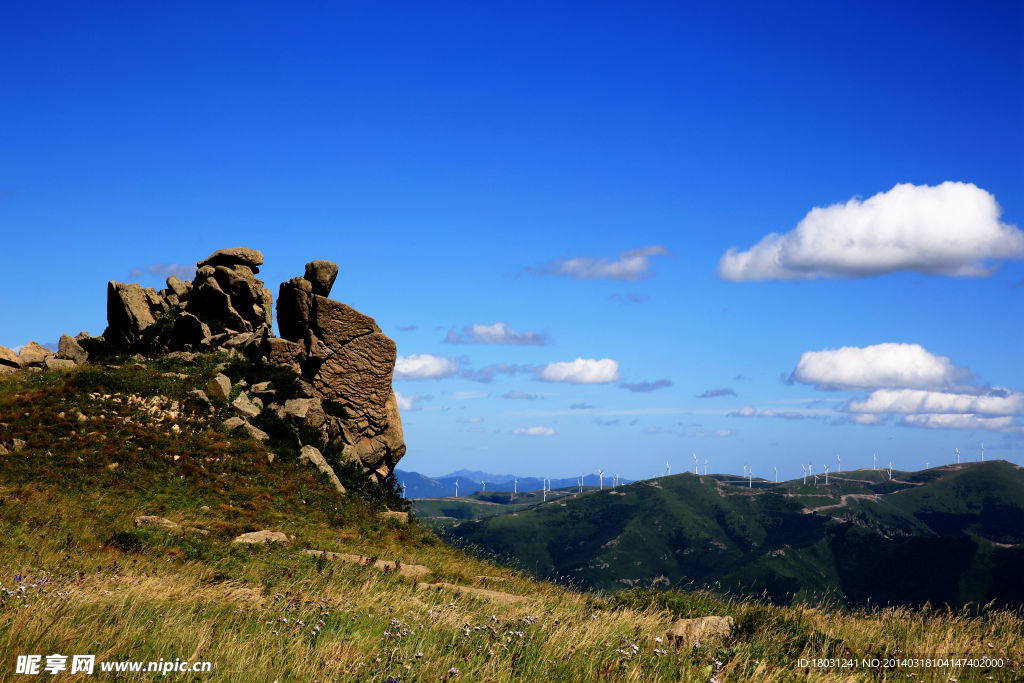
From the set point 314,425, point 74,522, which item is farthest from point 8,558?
→ point 314,425

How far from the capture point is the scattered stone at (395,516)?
32.3 metres

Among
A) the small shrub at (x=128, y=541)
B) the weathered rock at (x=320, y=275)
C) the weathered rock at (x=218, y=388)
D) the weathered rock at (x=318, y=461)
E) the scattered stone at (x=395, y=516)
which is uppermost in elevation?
the weathered rock at (x=320, y=275)

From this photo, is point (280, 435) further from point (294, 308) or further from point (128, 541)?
point (128, 541)

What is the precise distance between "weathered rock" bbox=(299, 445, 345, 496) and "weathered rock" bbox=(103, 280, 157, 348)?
63.6ft

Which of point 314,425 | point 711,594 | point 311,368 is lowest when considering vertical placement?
point 711,594

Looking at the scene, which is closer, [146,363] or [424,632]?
[424,632]

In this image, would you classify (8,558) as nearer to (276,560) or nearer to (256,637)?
(276,560)

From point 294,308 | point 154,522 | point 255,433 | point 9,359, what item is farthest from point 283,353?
point 9,359

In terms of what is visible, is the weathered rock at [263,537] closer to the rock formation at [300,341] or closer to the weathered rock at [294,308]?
the rock formation at [300,341]

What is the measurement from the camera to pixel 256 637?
1009cm

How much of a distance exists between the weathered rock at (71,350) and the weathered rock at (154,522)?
1026 inches

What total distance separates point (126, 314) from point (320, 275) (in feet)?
46.5

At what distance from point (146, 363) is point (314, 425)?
453 inches

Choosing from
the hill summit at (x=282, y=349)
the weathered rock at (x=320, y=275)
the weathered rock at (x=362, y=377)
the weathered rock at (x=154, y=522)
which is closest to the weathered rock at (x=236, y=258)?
the hill summit at (x=282, y=349)
